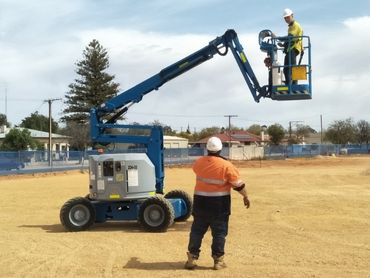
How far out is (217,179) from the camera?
8453 mm

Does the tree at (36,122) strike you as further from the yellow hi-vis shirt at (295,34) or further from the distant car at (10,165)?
the yellow hi-vis shirt at (295,34)

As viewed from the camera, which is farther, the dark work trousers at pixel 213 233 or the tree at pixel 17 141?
the tree at pixel 17 141

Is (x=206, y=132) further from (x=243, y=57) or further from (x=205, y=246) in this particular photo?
(x=205, y=246)

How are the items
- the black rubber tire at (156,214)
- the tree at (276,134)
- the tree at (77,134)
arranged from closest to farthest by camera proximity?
the black rubber tire at (156,214) < the tree at (77,134) < the tree at (276,134)

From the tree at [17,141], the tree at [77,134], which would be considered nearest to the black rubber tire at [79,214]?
the tree at [17,141]

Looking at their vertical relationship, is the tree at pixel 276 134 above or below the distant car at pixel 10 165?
above

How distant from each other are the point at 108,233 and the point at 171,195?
2.30m

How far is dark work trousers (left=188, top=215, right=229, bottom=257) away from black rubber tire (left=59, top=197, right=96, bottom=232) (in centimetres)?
456

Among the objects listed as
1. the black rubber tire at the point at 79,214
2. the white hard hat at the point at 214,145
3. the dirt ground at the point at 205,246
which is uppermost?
the white hard hat at the point at 214,145

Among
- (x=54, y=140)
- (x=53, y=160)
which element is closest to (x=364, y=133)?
(x=54, y=140)

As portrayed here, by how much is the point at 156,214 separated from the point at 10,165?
30.3 metres

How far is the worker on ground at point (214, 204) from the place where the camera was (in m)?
8.38

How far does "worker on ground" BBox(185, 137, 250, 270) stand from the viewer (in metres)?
8.38

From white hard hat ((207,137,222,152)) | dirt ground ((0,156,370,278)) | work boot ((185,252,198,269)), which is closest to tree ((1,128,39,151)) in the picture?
dirt ground ((0,156,370,278))
